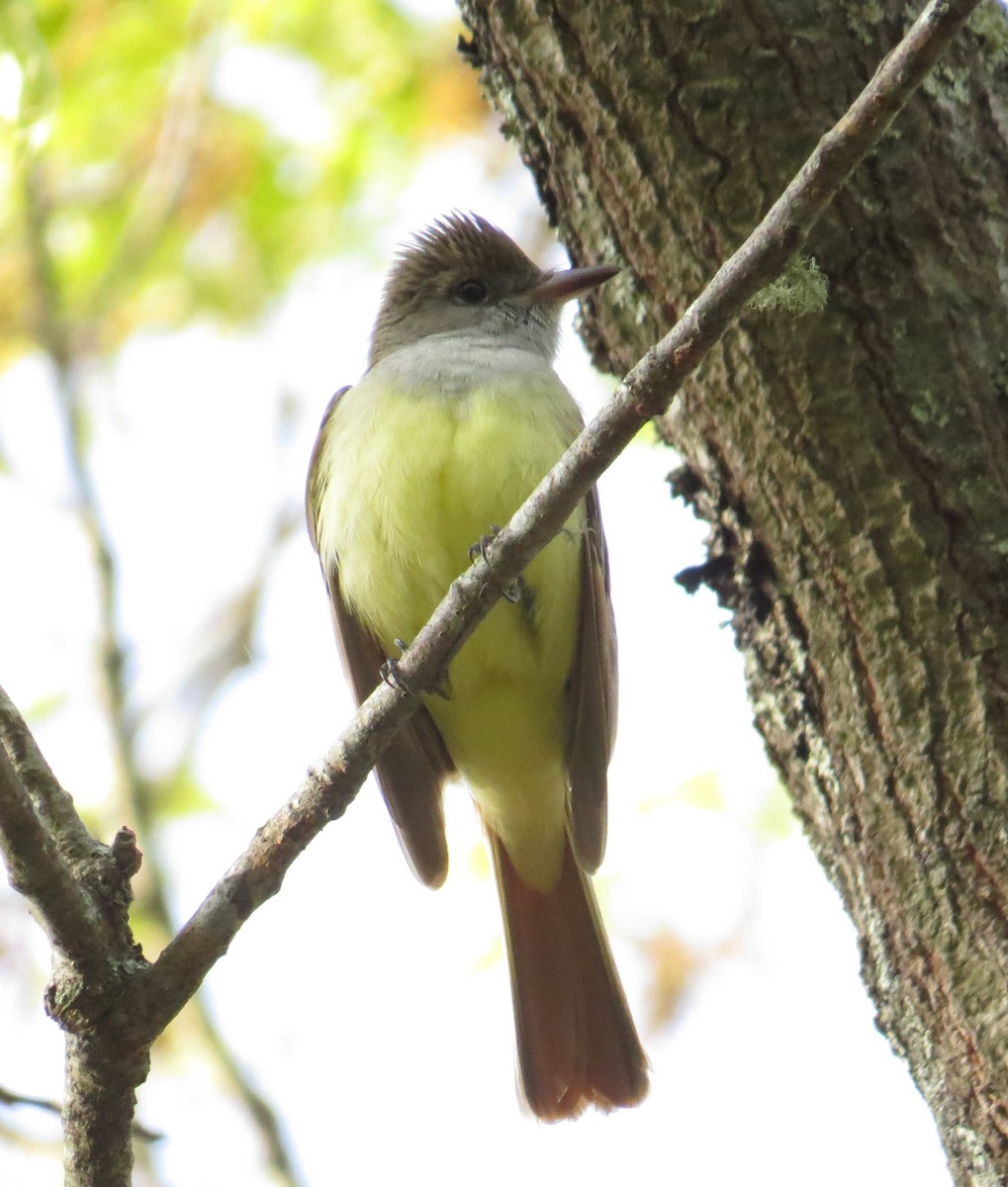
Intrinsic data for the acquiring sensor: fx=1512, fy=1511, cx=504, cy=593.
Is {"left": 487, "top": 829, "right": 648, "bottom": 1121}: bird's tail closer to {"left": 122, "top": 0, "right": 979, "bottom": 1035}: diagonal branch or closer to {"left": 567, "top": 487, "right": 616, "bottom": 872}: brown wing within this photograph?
{"left": 567, "top": 487, "right": 616, "bottom": 872}: brown wing

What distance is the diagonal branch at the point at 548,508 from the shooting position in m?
2.24

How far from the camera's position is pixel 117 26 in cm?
631

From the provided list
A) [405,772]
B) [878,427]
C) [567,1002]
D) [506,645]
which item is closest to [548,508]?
[878,427]

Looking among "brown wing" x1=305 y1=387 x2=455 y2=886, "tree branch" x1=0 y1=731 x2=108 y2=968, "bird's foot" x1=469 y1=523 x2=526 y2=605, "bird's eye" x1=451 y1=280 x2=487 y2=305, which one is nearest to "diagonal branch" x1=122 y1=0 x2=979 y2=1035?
"tree branch" x1=0 y1=731 x2=108 y2=968

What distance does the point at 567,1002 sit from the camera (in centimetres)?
447

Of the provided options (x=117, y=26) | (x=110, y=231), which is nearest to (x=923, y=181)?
(x=117, y=26)

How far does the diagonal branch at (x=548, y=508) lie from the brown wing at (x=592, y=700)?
4.12 feet

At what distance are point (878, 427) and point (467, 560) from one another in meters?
1.36

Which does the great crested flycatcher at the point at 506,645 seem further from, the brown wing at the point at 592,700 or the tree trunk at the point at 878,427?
the tree trunk at the point at 878,427

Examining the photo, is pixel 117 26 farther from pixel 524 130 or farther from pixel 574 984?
pixel 574 984

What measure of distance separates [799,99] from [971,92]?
0.35 metres

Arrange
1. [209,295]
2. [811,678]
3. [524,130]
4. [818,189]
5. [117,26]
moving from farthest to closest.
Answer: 1. [209,295]
2. [117,26]
3. [524,130]
4. [811,678]
5. [818,189]

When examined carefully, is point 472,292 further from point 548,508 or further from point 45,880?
point 45,880

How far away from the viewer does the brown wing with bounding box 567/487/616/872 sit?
13.8 feet
